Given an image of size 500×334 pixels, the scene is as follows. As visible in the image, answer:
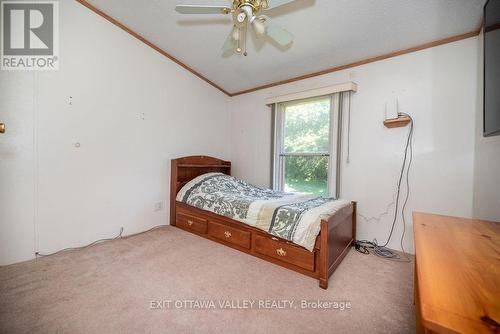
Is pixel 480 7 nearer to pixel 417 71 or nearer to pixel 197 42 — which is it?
pixel 417 71

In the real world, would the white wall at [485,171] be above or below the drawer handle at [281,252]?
above

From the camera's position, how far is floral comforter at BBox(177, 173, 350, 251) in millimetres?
1855

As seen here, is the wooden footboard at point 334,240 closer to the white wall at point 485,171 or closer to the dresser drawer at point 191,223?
the white wall at point 485,171

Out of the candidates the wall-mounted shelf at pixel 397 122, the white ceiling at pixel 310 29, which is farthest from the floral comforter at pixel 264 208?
the white ceiling at pixel 310 29

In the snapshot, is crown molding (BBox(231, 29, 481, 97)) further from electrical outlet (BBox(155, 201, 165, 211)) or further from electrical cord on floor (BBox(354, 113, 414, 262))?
electrical outlet (BBox(155, 201, 165, 211))

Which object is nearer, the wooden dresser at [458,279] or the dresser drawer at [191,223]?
the wooden dresser at [458,279]

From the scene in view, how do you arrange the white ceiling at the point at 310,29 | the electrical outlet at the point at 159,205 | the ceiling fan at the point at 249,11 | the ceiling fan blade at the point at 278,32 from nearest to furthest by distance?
→ the ceiling fan at the point at 249,11 < the ceiling fan blade at the point at 278,32 < the white ceiling at the point at 310,29 < the electrical outlet at the point at 159,205

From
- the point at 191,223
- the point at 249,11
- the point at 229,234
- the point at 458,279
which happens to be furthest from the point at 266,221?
the point at 249,11

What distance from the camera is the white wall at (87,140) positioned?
200 cm

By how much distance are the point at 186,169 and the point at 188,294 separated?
80.3 inches

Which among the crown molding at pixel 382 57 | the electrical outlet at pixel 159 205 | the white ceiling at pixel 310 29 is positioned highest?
the white ceiling at pixel 310 29

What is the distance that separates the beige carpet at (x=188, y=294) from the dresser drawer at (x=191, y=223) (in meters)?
0.48

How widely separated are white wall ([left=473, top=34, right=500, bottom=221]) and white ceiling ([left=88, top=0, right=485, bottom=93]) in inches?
20.3

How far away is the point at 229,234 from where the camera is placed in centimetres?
246
